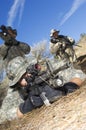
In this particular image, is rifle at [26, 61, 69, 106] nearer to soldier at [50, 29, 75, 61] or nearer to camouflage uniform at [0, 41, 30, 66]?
camouflage uniform at [0, 41, 30, 66]

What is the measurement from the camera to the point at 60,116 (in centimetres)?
539

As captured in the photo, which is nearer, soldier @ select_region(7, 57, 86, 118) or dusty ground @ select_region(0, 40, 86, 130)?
dusty ground @ select_region(0, 40, 86, 130)

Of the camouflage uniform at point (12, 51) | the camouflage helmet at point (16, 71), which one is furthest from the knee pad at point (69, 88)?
the camouflage uniform at point (12, 51)

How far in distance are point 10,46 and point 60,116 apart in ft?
17.7

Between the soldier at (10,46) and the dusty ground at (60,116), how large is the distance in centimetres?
374

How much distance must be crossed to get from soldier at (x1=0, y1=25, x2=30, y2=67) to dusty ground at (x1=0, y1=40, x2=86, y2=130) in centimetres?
374

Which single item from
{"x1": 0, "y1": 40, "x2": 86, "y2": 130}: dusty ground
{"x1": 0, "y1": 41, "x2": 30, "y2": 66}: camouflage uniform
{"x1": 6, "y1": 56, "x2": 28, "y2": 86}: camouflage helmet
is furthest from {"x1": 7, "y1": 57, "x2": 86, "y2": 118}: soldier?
{"x1": 0, "y1": 41, "x2": 30, "y2": 66}: camouflage uniform

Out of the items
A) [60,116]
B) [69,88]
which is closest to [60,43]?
[69,88]

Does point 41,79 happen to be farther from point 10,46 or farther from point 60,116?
point 10,46

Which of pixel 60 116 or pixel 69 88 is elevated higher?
pixel 69 88

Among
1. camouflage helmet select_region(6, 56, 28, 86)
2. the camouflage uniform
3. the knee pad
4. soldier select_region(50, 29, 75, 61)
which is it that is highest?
soldier select_region(50, 29, 75, 61)

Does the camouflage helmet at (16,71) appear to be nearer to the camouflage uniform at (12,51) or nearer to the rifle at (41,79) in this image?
→ the rifle at (41,79)

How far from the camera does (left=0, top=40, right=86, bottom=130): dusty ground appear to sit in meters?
4.86

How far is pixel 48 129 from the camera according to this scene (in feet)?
16.6
